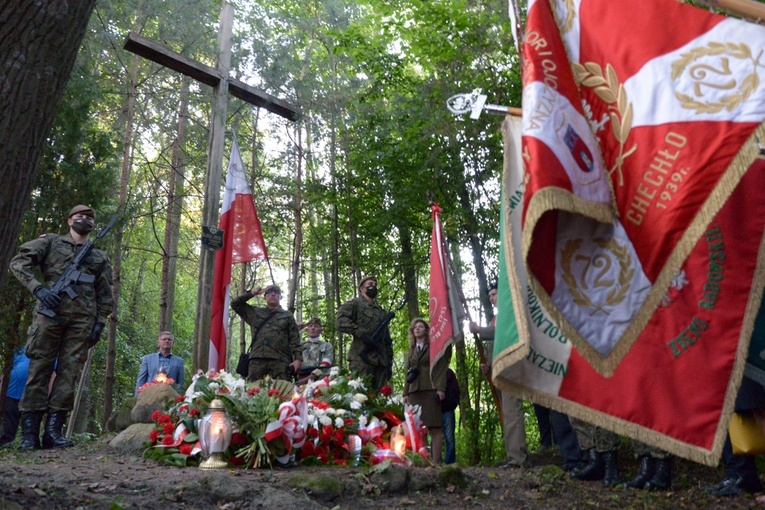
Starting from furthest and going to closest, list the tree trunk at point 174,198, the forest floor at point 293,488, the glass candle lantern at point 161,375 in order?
the tree trunk at point 174,198 < the glass candle lantern at point 161,375 < the forest floor at point 293,488

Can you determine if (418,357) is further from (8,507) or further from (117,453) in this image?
(8,507)

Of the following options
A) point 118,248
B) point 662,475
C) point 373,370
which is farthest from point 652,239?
point 118,248

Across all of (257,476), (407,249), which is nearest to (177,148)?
(407,249)

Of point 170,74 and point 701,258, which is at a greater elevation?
point 170,74

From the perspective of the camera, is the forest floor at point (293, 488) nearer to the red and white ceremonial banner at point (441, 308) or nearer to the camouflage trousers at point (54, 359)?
the camouflage trousers at point (54, 359)

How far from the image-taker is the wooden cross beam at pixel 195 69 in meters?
7.73

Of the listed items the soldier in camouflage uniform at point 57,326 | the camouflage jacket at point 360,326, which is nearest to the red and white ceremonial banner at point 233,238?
A: the camouflage jacket at point 360,326

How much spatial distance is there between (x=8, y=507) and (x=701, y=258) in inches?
115

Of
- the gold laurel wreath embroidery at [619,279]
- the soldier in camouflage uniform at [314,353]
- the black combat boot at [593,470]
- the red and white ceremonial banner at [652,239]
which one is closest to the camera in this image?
the red and white ceremonial banner at [652,239]

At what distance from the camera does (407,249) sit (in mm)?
13781

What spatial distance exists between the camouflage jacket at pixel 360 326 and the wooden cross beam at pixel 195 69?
2690 mm

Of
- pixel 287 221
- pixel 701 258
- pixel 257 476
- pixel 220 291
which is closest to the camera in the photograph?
pixel 701 258

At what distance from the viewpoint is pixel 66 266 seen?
6.33 meters

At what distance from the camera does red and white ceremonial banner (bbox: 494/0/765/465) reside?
2.62m
